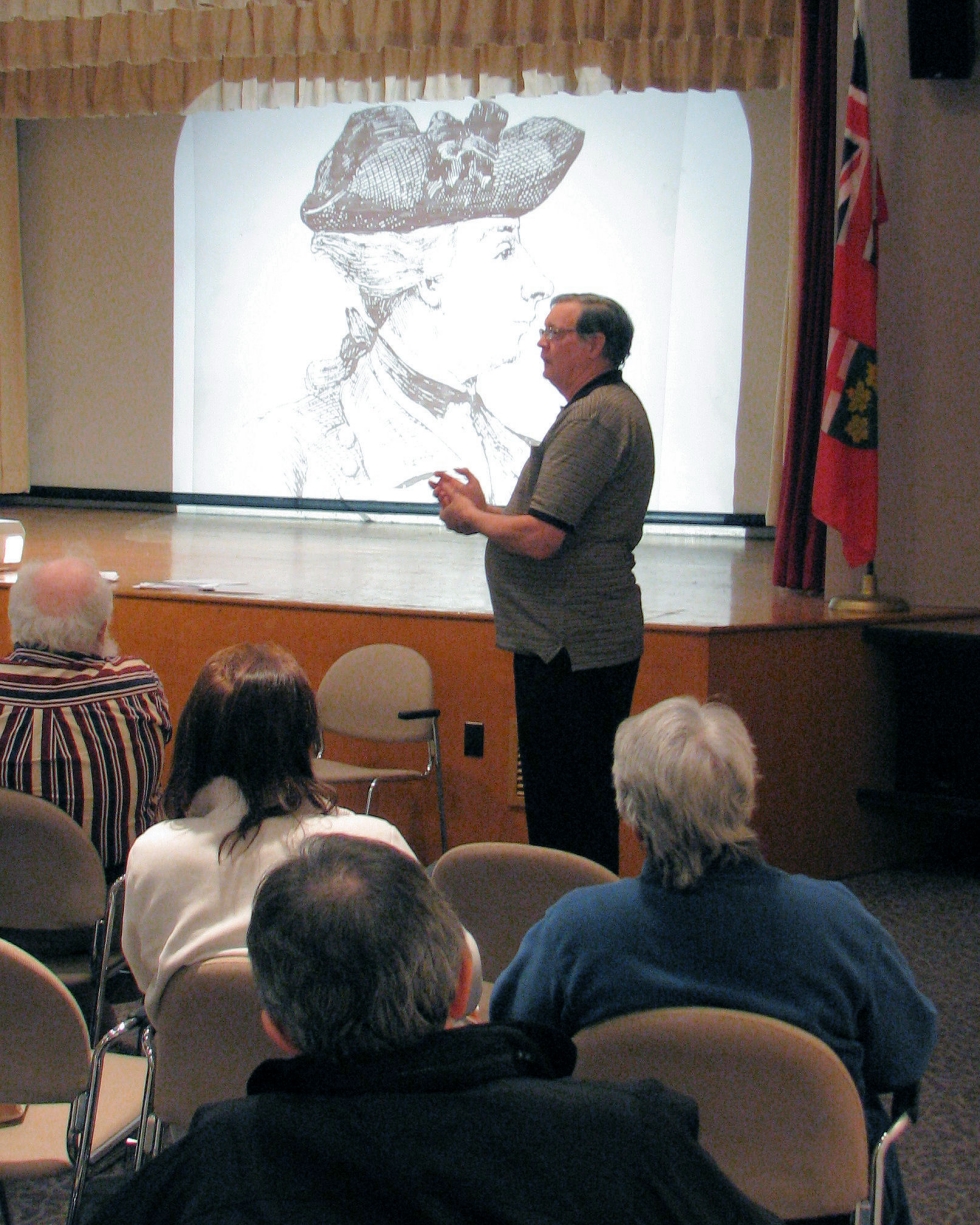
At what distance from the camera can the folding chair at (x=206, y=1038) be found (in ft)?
5.01

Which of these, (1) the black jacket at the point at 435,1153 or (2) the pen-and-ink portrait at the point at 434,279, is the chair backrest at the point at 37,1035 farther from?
(2) the pen-and-ink portrait at the point at 434,279

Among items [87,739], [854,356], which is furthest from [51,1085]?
[854,356]

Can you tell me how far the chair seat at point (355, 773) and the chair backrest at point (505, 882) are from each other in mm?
1644

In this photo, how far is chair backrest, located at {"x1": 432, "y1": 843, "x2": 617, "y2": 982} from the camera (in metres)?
1.87

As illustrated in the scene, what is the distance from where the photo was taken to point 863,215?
4.31 metres

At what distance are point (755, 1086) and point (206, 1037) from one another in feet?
2.17

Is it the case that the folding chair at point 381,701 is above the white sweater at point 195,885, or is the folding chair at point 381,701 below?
below

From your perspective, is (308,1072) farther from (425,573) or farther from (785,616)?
(425,573)

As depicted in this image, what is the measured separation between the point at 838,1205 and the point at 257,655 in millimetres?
984

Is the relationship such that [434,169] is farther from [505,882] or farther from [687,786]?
[687,786]

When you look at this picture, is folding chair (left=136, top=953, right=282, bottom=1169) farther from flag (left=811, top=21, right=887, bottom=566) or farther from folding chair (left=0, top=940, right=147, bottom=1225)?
flag (left=811, top=21, right=887, bottom=566)

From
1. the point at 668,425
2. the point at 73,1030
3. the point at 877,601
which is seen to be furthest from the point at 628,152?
the point at 73,1030

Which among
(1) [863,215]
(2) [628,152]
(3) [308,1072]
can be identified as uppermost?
(2) [628,152]

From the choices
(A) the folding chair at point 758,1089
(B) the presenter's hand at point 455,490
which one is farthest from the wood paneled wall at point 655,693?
(A) the folding chair at point 758,1089
